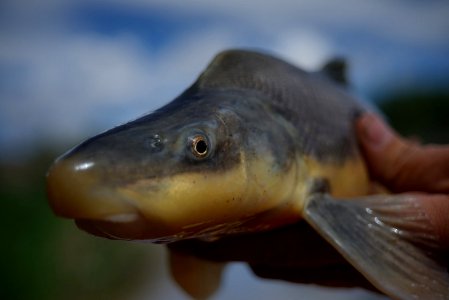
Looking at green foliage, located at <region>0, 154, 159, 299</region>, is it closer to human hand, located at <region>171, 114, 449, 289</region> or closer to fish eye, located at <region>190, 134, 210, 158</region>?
human hand, located at <region>171, 114, 449, 289</region>

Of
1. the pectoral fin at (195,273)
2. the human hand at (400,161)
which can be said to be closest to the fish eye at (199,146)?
the pectoral fin at (195,273)

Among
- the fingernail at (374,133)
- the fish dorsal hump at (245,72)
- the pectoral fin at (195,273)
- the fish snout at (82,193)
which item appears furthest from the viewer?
the fingernail at (374,133)

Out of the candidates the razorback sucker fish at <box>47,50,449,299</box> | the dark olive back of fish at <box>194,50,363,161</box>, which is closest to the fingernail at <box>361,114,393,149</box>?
the dark olive back of fish at <box>194,50,363,161</box>

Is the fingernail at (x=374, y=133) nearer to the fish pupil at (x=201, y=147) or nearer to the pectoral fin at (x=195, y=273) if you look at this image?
the pectoral fin at (x=195, y=273)

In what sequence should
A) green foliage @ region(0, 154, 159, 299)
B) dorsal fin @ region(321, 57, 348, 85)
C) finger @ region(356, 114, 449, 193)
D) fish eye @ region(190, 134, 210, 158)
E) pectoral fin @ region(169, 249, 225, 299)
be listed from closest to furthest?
1. fish eye @ region(190, 134, 210, 158)
2. pectoral fin @ region(169, 249, 225, 299)
3. finger @ region(356, 114, 449, 193)
4. dorsal fin @ region(321, 57, 348, 85)
5. green foliage @ region(0, 154, 159, 299)

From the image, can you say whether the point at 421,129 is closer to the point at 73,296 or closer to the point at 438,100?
the point at 438,100
